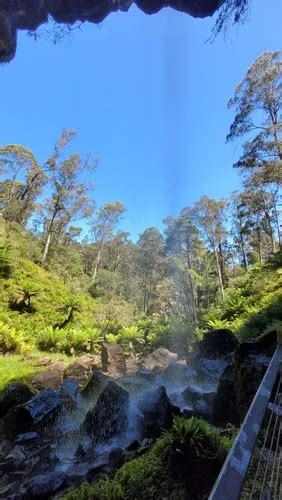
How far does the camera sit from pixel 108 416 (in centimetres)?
588

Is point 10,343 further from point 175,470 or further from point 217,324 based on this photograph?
point 175,470

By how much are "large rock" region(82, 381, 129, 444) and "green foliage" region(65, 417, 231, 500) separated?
2.29 metres

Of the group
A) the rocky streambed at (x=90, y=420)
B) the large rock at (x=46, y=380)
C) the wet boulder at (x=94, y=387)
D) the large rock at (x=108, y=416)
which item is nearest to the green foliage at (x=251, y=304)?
the rocky streambed at (x=90, y=420)

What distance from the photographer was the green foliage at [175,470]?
10.0ft

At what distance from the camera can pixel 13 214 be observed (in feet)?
69.3

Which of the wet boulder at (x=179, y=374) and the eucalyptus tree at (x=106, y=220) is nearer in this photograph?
the wet boulder at (x=179, y=374)

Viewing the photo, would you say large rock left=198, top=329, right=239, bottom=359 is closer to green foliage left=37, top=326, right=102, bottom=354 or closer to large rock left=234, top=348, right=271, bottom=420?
large rock left=234, top=348, right=271, bottom=420

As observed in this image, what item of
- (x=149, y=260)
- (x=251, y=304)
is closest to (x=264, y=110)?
(x=251, y=304)

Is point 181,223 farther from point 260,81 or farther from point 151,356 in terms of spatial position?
point 151,356

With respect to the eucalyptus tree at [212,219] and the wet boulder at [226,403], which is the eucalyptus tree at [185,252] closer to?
the eucalyptus tree at [212,219]

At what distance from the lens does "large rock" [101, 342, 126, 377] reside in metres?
9.61

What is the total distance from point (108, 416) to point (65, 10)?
11198mm

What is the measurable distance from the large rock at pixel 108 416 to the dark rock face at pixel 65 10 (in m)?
9.45

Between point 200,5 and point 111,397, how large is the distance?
11002mm
